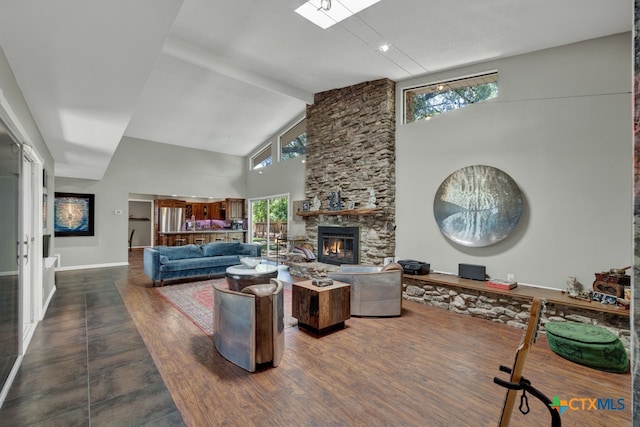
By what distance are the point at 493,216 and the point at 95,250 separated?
9455 millimetres

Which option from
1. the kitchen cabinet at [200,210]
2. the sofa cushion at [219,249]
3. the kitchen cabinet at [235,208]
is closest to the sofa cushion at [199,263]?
the sofa cushion at [219,249]

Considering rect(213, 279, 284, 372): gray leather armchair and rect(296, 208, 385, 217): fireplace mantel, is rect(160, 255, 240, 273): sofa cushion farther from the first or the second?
rect(213, 279, 284, 372): gray leather armchair

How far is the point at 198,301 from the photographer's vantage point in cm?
480

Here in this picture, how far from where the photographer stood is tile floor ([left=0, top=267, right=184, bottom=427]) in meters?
2.06

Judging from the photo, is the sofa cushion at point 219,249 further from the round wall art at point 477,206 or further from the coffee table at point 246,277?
the round wall art at point 477,206

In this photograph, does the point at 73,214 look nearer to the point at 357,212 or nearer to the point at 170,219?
the point at 170,219

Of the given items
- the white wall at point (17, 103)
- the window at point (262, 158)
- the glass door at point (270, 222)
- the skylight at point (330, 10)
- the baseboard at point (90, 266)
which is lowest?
the baseboard at point (90, 266)

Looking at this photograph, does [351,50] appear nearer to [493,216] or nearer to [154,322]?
[493,216]

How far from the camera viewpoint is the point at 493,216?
4.32 metres

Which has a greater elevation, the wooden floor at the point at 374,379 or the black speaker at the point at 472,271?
the black speaker at the point at 472,271

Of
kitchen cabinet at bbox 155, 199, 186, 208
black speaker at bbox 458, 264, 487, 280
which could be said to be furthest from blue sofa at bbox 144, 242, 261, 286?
black speaker at bbox 458, 264, 487, 280

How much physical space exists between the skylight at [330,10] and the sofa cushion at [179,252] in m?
5.03

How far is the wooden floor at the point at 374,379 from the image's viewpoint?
2.07 metres

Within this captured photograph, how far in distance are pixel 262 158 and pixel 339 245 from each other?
198 inches
